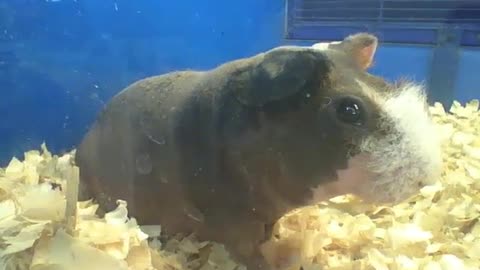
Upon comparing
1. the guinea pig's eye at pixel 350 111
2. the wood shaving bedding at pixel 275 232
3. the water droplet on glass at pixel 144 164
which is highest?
the guinea pig's eye at pixel 350 111

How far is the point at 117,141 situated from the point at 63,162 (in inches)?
6.1

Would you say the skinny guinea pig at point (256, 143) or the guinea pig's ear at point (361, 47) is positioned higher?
the guinea pig's ear at point (361, 47)

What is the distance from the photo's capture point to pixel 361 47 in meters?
1.25

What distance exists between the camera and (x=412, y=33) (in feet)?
4.89

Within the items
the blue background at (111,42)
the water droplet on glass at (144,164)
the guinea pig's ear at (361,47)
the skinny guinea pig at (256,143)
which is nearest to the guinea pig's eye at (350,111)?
the skinny guinea pig at (256,143)

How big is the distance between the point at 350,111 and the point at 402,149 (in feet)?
0.35

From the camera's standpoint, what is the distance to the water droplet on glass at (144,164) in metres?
1.27

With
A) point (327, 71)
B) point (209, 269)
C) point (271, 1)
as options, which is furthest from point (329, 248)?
point (271, 1)

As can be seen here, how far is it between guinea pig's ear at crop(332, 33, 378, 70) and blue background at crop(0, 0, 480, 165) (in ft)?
0.22

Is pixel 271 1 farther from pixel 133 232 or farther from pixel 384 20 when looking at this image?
pixel 133 232

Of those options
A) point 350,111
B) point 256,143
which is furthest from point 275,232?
point 350,111

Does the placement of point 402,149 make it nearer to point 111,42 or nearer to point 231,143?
point 231,143

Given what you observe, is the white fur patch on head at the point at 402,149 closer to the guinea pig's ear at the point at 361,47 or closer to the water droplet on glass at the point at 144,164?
the guinea pig's ear at the point at 361,47

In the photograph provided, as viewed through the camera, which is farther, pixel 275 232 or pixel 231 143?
pixel 275 232
